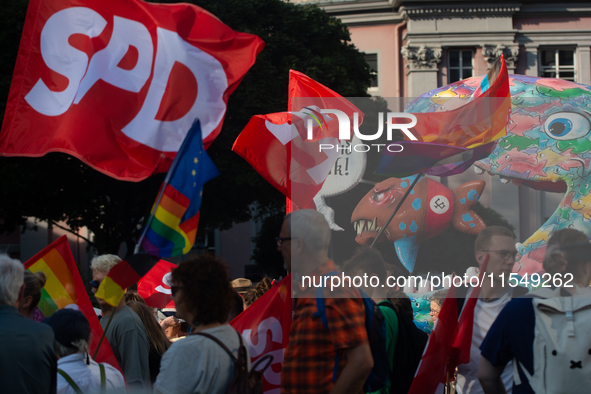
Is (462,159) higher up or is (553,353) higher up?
(462,159)

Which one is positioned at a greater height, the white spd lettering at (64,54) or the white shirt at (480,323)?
the white spd lettering at (64,54)

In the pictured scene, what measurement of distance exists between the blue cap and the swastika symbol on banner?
7.17 ft

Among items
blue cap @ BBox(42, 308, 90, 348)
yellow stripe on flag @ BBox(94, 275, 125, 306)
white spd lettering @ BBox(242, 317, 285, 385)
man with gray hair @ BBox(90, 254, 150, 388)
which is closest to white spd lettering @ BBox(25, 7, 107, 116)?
man with gray hair @ BBox(90, 254, 150, 388)

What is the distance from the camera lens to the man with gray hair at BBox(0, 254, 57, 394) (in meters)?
2.61

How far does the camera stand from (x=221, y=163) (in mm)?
15156

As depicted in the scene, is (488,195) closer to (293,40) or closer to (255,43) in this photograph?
(255,43)

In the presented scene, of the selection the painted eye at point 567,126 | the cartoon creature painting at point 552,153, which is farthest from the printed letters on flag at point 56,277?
the painted eye at point 567,126

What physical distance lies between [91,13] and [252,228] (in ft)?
68.3

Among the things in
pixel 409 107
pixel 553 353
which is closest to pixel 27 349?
pixel 553 353

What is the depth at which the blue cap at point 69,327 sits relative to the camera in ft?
10.1

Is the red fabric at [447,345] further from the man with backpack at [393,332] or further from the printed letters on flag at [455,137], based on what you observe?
the printed letters on flag at [455,137]

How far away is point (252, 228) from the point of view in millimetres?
25359

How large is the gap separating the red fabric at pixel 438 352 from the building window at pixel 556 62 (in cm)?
2127

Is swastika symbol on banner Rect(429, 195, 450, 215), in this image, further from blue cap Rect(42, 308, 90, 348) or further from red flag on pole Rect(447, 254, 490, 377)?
blue cap Rect(42, 308, 90, 348)
